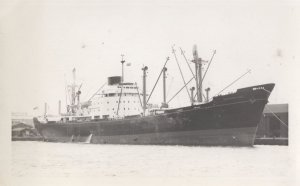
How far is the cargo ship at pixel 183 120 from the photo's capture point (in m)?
4.95

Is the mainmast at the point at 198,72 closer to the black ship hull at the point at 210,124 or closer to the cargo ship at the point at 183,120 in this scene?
the cargo ship at the point at 183,120

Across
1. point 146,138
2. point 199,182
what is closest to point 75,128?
point 146,138

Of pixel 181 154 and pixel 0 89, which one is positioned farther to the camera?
pixel 181 154

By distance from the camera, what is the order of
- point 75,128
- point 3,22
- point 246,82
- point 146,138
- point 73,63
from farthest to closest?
point 75,128, point 146,138, point 246,82, point 73,63, point 3,22

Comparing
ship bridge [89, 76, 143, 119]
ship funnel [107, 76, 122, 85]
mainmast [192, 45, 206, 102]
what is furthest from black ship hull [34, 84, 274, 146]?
ship funnel [107, 76, 122, 85]

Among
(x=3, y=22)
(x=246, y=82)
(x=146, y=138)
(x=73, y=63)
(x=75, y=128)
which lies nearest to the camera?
(x=3, y=22)

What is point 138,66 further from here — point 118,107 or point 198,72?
point 118,107

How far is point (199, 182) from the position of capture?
372cm

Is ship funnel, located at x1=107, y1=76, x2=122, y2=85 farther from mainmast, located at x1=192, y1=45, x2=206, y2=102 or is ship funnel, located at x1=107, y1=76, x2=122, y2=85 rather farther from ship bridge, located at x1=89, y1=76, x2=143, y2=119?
ship bridge, located at x1=89, y1=76, x2=143, y2=119

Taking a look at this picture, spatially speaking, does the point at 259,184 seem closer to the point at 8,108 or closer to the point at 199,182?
the point at 199,182

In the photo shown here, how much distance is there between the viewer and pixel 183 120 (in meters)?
5.48

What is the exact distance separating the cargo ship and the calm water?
2.40 feet

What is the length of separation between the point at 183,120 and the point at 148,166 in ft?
5.51

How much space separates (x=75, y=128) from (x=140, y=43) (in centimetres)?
310
